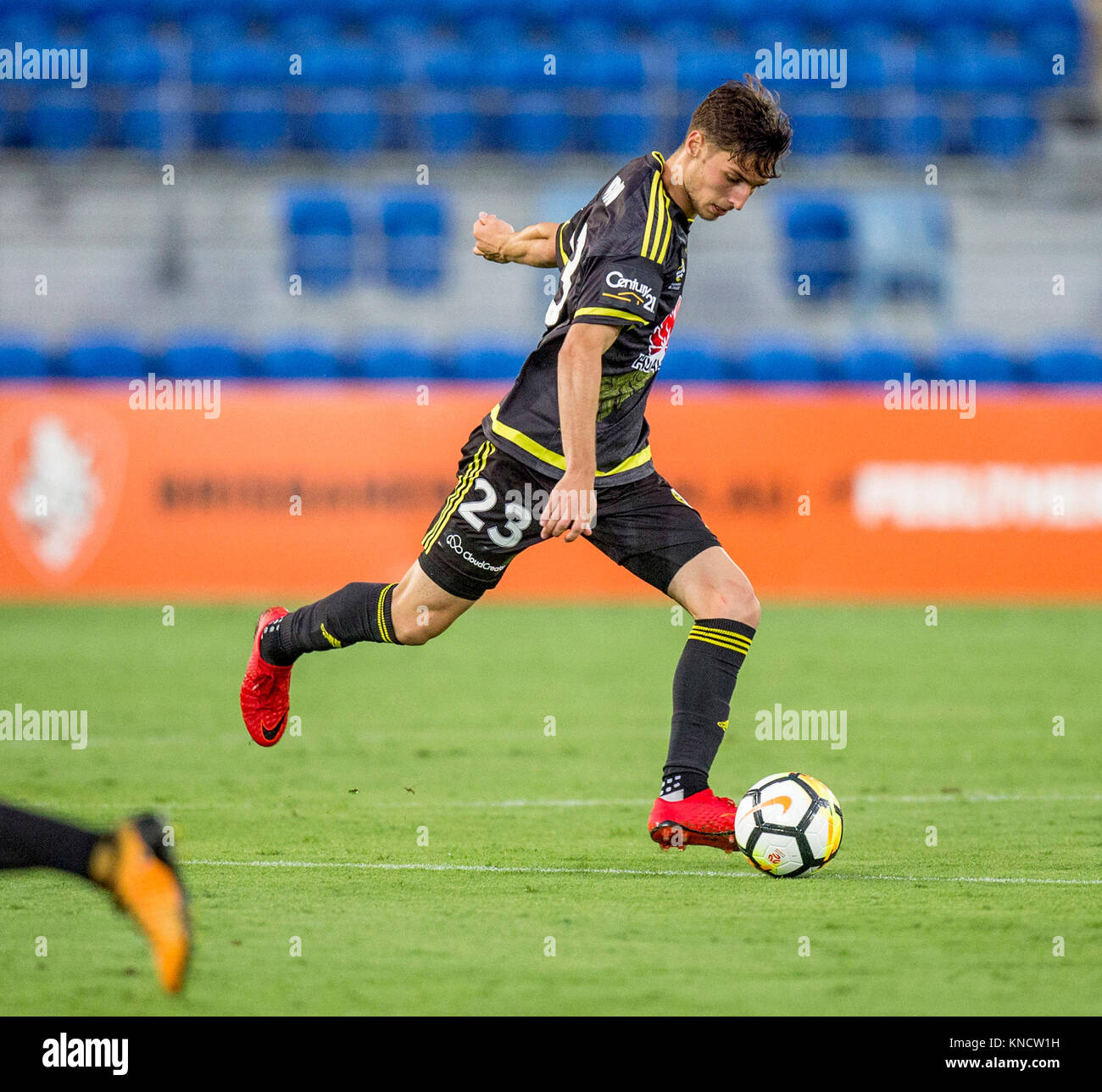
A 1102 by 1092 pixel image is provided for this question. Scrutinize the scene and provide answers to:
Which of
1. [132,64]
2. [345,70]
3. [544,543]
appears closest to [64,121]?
[132,64]

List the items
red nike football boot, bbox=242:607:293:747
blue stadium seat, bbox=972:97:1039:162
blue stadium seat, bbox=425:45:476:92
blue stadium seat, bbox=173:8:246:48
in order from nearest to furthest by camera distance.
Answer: red nike football boot, bbox=242:607:293:747 < blue stadium seat, bbox=972:97:1039:162 < blue stadium seat, bbox=425:45:476:92 < blue stadium seat, bbox=173:8:246:48

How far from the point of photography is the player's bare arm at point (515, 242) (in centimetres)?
574

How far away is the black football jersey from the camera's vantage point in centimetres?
502

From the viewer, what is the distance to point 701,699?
5.30 metres

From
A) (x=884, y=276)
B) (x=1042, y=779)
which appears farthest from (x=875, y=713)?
(x=884, y=276)

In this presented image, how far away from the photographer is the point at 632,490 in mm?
5559

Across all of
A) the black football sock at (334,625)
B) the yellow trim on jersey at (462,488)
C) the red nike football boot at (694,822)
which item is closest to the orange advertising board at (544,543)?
the black football sock at (334,625)

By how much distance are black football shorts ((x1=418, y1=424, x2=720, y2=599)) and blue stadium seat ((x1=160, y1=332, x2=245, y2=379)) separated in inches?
350

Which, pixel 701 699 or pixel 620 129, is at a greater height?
pixel 620 129

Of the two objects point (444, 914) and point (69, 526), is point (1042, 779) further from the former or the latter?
point (69, 526)

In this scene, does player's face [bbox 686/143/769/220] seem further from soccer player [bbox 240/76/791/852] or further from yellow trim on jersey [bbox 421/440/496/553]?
yellow trim on jersey [bbox 421/440/496/553]

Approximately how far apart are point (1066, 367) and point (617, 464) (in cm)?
1054

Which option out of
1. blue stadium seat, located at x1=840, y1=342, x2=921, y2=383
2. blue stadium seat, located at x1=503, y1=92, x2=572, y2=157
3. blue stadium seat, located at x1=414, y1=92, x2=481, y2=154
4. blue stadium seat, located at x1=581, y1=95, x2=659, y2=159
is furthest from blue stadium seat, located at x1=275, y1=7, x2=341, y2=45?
blue stadium seat, located at x1=840, y1=342, x2=921, y2=383

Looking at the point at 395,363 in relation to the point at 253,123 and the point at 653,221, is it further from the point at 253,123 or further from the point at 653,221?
the point at 653,221
